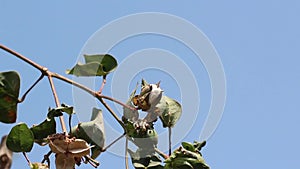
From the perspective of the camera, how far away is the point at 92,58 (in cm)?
90

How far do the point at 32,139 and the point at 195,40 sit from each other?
0.81 ft

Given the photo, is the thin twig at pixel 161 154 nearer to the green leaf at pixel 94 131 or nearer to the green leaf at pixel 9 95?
the green leaf at pixel 94 131

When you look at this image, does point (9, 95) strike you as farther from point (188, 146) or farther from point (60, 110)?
point (188, 146)

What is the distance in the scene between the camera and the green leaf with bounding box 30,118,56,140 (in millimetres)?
846

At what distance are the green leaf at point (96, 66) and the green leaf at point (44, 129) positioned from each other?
8cm

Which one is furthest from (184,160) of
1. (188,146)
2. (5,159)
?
(5,159)

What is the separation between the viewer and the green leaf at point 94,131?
82 cm

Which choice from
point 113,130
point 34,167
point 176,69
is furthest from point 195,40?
point 34,167

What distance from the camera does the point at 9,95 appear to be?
0.89 meters

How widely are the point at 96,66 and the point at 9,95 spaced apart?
0.12 metres

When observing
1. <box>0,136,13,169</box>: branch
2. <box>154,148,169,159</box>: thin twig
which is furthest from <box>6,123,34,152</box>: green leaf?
<box>0,136,13,169</box>: branch

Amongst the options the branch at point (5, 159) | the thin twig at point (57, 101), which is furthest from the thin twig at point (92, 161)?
the branch at point (5, 159)

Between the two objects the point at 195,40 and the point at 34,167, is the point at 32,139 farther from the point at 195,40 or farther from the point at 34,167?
the point at 195,40

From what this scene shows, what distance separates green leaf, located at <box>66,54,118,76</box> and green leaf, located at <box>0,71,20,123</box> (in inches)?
3.0
